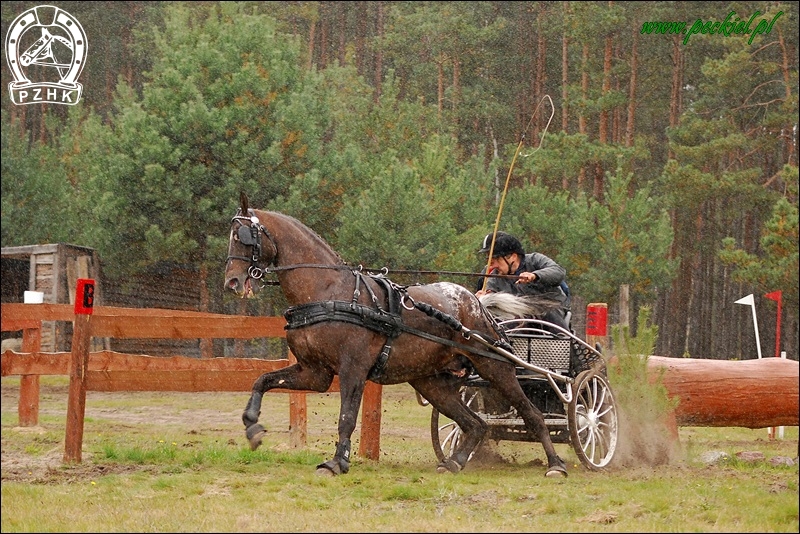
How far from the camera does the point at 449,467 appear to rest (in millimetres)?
7457

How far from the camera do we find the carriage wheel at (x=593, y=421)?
25.2ft

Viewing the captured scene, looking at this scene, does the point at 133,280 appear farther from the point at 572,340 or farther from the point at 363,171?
the point at 572,340

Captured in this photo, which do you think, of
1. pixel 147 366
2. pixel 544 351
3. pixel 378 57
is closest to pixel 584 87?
pixel 378 57

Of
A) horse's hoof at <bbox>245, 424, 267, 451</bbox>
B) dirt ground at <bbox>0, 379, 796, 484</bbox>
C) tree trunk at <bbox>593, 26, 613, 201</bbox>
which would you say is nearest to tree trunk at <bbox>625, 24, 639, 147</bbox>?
tree trunk at <bbox>593, 26, 613, 201</bbox>

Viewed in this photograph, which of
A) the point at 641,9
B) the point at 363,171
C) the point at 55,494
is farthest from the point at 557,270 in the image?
the point at 641,9

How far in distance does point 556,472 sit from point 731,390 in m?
2.00

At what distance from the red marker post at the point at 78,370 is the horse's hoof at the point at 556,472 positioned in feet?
11.4

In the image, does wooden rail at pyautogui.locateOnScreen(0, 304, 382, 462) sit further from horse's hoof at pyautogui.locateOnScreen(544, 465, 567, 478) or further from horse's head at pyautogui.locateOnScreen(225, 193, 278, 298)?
horse's hoof at pyautogui.locateOnScreen(544, 465, 567, 478)

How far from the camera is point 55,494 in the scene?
228 inches

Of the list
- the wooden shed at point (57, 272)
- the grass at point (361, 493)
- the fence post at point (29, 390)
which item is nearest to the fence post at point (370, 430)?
the grass at point (361, 493)

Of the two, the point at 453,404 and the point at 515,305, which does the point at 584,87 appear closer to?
the point at 515,305

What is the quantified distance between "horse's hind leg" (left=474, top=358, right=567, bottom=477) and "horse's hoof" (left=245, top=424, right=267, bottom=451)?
1.83 metres

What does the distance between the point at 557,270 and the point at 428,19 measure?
2407cm

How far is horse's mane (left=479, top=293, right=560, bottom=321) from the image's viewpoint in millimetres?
8188
